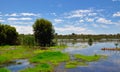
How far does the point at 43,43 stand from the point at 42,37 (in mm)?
2824

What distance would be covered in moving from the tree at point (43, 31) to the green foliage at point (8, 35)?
1044cm

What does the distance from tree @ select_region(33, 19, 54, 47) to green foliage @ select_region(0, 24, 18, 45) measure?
1044 cm

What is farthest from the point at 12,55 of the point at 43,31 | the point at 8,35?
the point at 8,35

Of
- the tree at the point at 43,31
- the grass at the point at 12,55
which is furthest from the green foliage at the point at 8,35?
the grass at the point at 12,55

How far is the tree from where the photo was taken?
9300 centimetres

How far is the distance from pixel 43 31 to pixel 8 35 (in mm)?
15396

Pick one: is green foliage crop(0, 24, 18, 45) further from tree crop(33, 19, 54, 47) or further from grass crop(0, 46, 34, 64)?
grass crop(0, 46, 34, 64)

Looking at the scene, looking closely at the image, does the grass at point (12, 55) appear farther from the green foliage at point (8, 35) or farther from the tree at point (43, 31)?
the green foliage at point (8, 35)

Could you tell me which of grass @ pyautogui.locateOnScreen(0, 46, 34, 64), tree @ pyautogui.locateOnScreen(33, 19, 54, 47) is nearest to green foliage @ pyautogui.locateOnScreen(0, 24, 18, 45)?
tree @ pyautogui.locateOnScreen(33, 19, 54, 47)

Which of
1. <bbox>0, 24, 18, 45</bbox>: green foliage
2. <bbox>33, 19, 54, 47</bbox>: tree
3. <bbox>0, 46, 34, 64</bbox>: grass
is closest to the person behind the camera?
<bbox>0, 46, 34, 64</bbox>: grass

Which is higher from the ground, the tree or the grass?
the tree

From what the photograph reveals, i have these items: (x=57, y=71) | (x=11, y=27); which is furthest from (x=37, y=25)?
(x=57, y=71)

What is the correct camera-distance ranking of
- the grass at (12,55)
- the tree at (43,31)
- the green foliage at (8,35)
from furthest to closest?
1. the green foliage at (8,35)
2. the tree at (43,31)
3. the grass at (12,55)

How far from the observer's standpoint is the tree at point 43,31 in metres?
93.0
